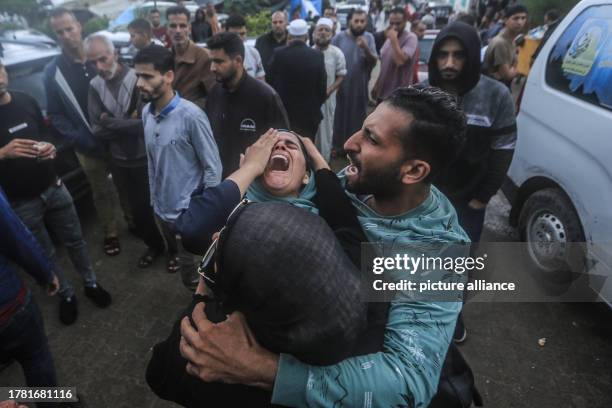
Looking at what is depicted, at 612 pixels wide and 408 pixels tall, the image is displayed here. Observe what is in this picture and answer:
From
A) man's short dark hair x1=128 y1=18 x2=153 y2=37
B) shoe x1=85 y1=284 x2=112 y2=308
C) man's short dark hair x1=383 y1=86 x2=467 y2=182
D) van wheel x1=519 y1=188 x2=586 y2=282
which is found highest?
man's short dark hair x1=383 y1=86 x2=467 y2=182

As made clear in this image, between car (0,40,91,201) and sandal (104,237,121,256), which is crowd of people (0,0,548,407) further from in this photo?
car (0,40,91,201)

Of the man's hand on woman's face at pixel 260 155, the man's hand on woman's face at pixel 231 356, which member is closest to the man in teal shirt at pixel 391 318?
the man's hand on woman's face at pixel 231 356

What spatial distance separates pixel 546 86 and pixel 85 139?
4.34 m

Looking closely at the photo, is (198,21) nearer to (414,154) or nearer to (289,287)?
(414,154)

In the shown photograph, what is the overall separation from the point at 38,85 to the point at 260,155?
12.1ft

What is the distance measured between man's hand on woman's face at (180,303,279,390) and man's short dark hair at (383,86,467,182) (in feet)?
2.76

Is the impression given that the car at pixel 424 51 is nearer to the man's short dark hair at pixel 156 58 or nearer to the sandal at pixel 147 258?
the man's short dark hair at pixel 156 58

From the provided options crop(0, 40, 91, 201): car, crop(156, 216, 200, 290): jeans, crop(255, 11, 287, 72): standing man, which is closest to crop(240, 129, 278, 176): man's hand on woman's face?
crop(156, 216, 200, 290): jeans

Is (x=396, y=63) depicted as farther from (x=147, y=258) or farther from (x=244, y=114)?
(x=147, y=258)

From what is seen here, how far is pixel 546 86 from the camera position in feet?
11.4

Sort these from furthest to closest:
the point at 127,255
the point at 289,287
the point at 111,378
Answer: the point at 127,255, the point at 111,378, the point at 289,287

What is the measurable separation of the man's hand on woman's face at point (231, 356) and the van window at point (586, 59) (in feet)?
10.3

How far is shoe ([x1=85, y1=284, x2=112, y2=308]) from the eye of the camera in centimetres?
337

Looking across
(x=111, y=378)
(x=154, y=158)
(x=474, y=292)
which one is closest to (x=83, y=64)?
(x=154, y=158)
